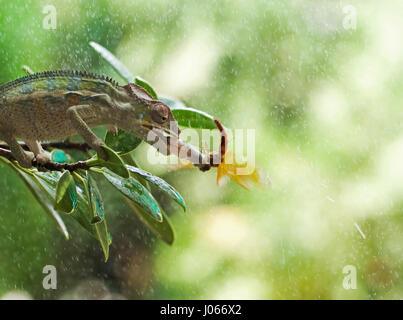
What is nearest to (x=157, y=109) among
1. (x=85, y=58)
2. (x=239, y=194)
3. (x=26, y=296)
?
(x=85, y=58)

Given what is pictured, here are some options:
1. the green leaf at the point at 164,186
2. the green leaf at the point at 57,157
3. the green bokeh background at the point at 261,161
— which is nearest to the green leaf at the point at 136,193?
the green leaf at the point at 164,186

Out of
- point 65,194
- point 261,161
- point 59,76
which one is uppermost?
point 261,161

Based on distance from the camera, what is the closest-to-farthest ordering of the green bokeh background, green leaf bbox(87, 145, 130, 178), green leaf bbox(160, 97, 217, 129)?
green leaf bbox(87, 145, 130, 178) → green leaf bbox(160, 97, 217, 129) → the green bokeh background

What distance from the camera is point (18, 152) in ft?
1.71

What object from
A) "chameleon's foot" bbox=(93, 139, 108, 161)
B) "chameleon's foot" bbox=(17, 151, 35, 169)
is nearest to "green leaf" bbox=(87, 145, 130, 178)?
"chameleon's foot" bbox=(93, 139, 108, 161)

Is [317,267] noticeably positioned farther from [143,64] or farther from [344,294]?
[143,64]

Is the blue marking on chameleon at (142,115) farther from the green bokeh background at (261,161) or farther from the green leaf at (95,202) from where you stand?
the green bokeh background at (261,161)

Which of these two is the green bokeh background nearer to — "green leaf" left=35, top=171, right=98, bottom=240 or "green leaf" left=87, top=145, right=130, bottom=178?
"green leaf" left=35, top=171, right=98, bottom=240

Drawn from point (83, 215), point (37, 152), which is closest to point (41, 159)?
point (37, 152)

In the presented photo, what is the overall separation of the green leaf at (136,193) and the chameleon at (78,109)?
0.21 ft

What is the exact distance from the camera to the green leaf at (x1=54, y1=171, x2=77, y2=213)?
1.57 feet

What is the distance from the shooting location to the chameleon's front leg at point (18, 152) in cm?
50

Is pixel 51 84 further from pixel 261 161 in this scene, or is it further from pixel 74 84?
pixel 261 161

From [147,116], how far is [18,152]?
5.9 inches
